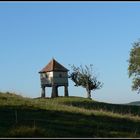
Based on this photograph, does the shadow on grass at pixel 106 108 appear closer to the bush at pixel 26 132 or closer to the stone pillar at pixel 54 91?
the stone pillar at pixel 54 91

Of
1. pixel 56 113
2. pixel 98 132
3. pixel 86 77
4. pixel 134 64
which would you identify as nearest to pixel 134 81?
pixel 134 64

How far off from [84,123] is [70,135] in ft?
16.4

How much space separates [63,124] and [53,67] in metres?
61.9

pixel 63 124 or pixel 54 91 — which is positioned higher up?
pixel 54 91

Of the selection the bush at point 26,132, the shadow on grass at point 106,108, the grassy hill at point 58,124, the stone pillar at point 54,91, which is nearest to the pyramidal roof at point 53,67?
the stone pillar at point 54,91

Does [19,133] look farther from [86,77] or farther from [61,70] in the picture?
[86,77]

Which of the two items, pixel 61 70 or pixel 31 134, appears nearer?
pixel 31 134

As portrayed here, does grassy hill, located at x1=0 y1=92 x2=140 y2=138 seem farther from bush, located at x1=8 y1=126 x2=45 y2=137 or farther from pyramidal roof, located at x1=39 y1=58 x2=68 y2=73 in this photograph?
pyramidal roof, located at x1=39 y1=58 x2=68 y2=73

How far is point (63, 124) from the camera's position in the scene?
21.7 meters

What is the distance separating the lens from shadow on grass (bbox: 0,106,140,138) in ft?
58.1

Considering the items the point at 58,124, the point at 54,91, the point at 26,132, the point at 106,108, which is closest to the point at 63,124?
the point at 58,124

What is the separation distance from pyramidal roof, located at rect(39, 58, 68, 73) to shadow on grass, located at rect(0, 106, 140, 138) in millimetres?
53398

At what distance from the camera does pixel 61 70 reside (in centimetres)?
8269

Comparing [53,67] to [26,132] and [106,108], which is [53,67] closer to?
[106,108]
